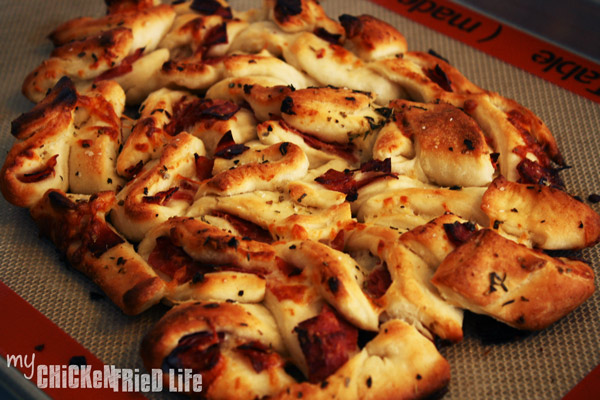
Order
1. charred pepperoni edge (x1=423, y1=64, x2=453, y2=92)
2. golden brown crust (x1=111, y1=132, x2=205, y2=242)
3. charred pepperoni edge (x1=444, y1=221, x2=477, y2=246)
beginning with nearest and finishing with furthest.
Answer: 1. charred pepperoni edge (x1=444, y1=221, x2=477, y2=246)
2. golden brown crust (x1=111, y1=132, x2=205, y2=242)
3. charred pepperoni edge (x1=423, y1=64, x2=453, y2=92)

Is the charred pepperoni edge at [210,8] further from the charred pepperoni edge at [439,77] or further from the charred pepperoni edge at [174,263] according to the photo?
the charred pepperoni edge at [174,263]

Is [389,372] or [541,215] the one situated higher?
[541,215]

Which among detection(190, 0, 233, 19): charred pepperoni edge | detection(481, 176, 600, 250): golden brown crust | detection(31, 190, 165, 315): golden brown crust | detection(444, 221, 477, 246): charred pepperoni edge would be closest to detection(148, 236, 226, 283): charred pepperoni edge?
detection(31, 190, 165, 315): golden brown crust

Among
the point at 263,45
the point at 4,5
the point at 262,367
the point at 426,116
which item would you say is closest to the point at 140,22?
the point at 263,45

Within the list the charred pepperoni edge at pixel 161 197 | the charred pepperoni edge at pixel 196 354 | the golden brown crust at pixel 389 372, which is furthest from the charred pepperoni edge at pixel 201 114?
the golden brown crust at pixel 389 372

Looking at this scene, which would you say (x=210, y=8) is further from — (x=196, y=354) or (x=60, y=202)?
(x=196, y=354)

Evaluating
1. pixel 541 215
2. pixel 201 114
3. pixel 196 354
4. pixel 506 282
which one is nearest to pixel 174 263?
pixel 196 354

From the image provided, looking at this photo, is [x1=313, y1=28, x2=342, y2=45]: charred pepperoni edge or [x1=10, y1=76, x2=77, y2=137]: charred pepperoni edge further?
[x1=313, y1=28, x2=342, y2=45]: charred pepperoni edge

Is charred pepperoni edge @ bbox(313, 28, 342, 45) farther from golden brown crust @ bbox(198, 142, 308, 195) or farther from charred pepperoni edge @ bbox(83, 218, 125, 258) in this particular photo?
charred pepperoni edge @ bbox(83, 218, 125, 258)
